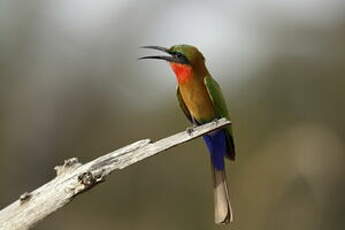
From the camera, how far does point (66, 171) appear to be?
7.16 feet

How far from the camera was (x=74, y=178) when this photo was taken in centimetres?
215

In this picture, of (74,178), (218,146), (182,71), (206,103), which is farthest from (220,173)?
(74,178)

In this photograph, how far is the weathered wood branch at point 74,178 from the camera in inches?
83.6

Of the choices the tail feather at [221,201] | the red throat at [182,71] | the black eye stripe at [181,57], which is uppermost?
the black eye stripe at [181,57]

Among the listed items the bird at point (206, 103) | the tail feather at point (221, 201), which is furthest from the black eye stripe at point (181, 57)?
the tail feather at point (221, 201)

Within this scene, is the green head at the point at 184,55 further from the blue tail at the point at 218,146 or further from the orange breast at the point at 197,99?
the blue tail at the point at 218,146

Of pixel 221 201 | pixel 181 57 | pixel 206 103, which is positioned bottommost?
pixel 221 201

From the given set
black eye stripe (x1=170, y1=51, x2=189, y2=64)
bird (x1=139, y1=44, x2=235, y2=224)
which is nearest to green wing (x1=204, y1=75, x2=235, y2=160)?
bird (x1=139, y1=44, x2=235, y2=224)

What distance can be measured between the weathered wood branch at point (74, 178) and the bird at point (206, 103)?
181mm

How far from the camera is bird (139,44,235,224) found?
7.57ft

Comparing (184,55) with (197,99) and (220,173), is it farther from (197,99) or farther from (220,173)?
(220,173)

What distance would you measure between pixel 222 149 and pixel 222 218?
19 cm

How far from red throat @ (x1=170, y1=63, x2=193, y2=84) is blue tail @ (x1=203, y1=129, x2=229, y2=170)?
0.51ft

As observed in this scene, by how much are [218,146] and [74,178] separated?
0.43m
